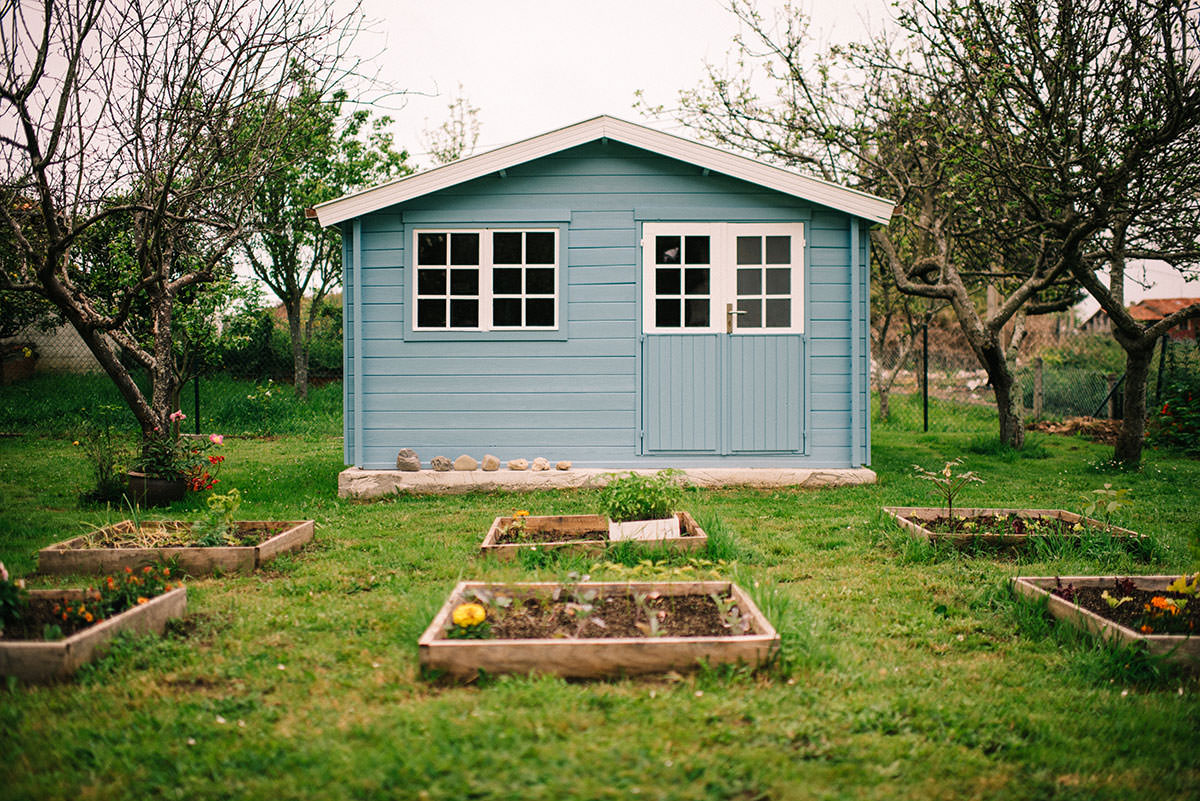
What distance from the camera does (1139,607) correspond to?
3900 millimetres

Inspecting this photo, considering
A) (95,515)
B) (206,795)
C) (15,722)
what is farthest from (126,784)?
(95,515)

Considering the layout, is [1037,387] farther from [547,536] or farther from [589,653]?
[589,653]

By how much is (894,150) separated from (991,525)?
7105mm

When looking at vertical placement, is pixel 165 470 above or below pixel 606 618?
above

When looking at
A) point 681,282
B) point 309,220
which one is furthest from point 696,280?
point 309,220

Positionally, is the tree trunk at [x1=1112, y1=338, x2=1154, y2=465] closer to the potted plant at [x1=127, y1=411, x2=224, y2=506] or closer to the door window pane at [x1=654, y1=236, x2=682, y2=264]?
the door window pane at [x1=654, y1=236, x2=682, y2=264]

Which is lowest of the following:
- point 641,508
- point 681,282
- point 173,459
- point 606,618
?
point 606,618

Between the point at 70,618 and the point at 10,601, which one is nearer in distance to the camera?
the point at 10,601

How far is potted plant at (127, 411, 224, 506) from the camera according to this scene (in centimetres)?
703

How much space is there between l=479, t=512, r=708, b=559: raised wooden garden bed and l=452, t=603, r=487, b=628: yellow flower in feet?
5.17

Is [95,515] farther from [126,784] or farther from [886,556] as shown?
[886,556]

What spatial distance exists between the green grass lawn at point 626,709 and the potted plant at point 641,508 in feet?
1.65

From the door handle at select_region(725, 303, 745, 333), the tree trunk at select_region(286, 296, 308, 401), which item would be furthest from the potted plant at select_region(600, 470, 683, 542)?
the tree trunk at select_region(286, 296, 308, 401)

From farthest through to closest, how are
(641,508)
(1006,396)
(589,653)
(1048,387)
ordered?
(1048,387)
(1006,396)
(641,508)
(589,653)
